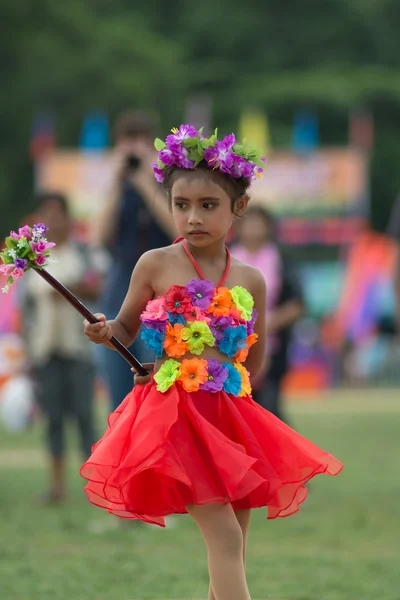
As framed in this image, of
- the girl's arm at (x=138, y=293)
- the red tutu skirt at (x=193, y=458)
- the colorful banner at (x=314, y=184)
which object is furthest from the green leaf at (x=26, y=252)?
the colorful banner at (x=314, y=184)

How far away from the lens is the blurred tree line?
4622 cm

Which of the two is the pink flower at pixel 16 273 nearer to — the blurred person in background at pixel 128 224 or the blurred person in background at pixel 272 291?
the blurred person in background at pixel 128 224

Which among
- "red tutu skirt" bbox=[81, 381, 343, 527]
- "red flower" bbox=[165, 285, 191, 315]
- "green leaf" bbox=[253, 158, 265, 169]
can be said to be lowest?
"red tutu skirt" bbox=[81, 381, 343, 527]

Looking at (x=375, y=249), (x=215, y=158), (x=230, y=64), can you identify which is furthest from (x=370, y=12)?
(x=215, y=158)

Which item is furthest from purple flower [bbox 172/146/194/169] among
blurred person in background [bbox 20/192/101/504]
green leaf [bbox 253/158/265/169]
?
blurred person in background [bbox 20/192/101/504]

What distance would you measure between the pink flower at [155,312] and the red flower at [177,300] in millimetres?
21

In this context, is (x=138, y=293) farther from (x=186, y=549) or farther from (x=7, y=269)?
(x=186, y=549)

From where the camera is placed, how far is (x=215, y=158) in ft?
15.6

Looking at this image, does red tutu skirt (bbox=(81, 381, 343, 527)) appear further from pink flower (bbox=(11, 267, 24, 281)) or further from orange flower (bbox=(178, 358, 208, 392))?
pink flower (bbox=(11, 267, 24, 281))

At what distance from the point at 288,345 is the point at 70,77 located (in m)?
37.7

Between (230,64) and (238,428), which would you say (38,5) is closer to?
(230,64)

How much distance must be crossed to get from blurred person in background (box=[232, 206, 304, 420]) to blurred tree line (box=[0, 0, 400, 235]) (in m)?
35.4

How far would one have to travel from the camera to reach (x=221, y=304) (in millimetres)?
4793

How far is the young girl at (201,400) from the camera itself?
4504 millimetres
